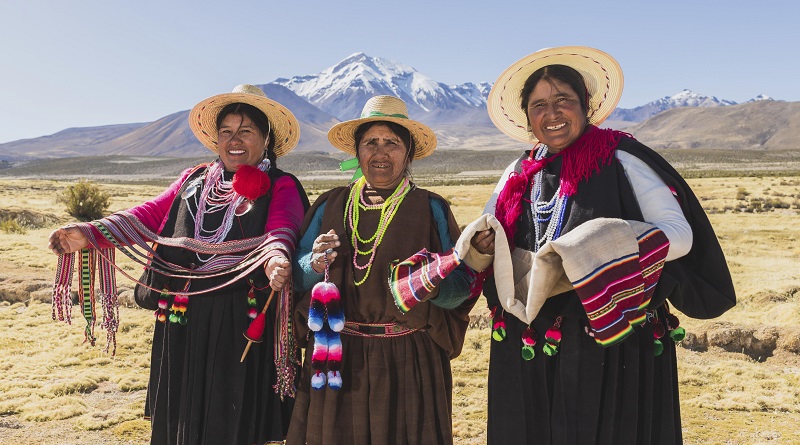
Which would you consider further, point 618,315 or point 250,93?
point 250,93

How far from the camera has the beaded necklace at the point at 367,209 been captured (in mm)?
2762

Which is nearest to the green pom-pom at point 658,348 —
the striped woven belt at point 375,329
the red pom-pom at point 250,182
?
the striped woven belt at point 375,329

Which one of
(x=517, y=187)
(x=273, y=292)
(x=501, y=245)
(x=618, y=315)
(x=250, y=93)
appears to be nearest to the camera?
(x=618, y=315)

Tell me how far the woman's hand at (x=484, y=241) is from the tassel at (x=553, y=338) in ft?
1.23

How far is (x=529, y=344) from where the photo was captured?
2449mm

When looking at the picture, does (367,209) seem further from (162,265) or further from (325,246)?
(162,265)

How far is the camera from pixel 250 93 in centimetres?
322

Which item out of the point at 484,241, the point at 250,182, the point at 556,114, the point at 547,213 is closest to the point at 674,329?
the point at 547,213

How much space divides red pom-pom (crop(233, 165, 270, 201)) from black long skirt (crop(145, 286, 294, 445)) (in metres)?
0.49

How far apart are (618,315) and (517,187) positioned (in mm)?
Answer: 708

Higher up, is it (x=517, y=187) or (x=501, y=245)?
(x=517, y=187)

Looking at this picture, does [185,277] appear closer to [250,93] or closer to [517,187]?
[250,93]

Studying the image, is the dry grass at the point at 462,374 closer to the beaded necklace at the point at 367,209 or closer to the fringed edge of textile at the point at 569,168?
the beaded necklace at the point at 367,209

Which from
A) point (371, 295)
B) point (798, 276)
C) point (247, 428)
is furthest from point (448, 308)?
point (798, 276)
